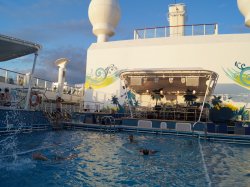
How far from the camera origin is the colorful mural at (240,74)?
20.3 m

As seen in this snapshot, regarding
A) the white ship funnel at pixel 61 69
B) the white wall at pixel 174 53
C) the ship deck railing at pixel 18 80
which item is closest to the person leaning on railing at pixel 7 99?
the ship deck railing at pixel 18 80

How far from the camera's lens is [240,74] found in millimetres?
20391

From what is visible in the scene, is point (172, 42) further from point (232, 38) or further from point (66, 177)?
point (66, 177)

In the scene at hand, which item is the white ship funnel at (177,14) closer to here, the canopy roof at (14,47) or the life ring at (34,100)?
the life ring at (34,100)

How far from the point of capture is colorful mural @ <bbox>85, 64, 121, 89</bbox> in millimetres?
23500

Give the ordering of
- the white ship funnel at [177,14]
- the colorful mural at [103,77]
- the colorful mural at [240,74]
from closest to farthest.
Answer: the colorful mural at [240,74]
the colorful mural at [103,77]
the white ship funnel at [177,14]

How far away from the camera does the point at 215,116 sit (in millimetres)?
20094

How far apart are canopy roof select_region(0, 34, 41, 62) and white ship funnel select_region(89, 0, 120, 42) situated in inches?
489

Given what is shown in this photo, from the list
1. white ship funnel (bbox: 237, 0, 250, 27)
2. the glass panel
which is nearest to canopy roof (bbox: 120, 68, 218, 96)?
the glass panel

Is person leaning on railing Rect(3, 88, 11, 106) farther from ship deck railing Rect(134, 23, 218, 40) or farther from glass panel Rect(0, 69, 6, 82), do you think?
ship deck railing Rect(134, 23, 218, 40)

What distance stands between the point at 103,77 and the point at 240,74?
434 inches

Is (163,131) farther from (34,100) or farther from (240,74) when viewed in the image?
(240,74)

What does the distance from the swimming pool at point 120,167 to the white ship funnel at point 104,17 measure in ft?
59.5

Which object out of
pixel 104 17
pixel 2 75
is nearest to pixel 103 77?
pixel 104 17
